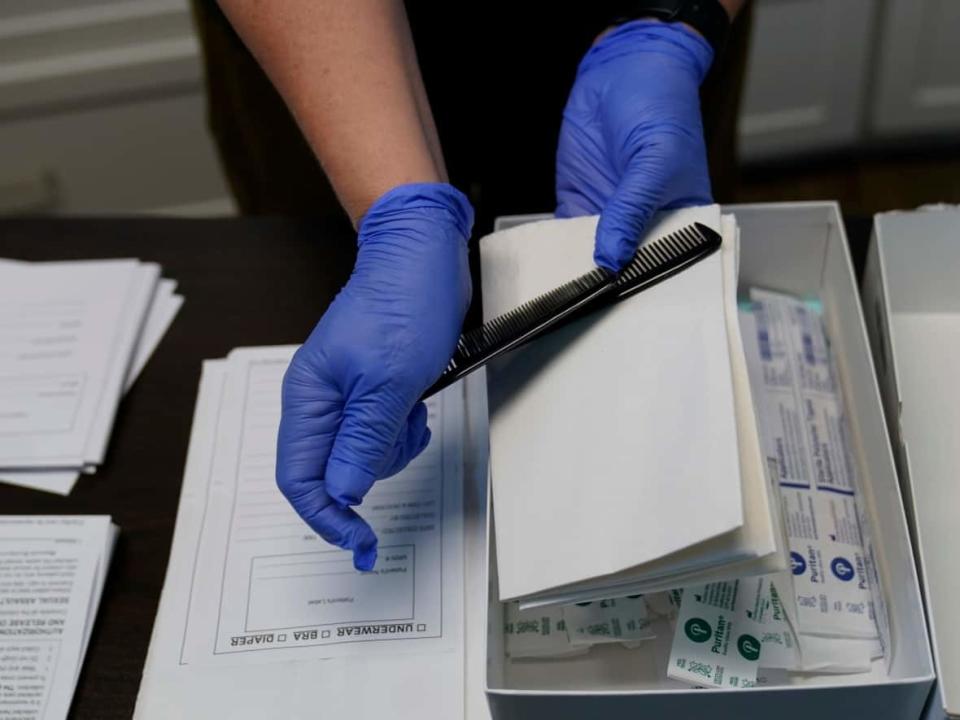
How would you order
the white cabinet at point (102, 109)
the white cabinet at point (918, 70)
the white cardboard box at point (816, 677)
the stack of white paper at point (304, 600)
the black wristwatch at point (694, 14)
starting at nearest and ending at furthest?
the white cardboard box at point (816, 677), the stack of white paper at point (304, 600), the black wristwatch at point (694, 14), the white cabinet at point (102, 109), the white cabinet at point (918, 70)

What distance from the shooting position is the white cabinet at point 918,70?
1.44 meters

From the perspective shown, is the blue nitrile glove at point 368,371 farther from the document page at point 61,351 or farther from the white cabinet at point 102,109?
the white cabinet at point 102,109

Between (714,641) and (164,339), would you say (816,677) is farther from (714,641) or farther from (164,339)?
(164,339)

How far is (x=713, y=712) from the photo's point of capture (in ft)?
1.58

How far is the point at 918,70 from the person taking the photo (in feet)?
4.94

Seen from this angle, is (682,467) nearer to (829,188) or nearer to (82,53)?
(82,53)

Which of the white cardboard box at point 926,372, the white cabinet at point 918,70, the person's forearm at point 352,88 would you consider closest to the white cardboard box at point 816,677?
the white cardboard box at point 926,372

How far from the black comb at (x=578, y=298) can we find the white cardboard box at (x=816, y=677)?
0.10m

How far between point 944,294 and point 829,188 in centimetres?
98

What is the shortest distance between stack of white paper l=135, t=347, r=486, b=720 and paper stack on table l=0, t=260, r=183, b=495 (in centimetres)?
9

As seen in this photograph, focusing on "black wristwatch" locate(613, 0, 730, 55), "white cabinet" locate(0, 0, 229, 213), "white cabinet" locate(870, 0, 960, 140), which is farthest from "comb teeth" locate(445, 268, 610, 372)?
"white cabinet" locate(870, 0, 960, 140)

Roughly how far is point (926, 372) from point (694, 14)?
289 mm

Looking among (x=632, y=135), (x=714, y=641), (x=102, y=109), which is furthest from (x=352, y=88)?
(x=102, y=109)

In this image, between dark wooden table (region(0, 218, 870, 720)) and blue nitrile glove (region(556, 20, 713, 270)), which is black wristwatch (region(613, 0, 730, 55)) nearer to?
blue nitrile glove (region(556, 20, 713, 270))
